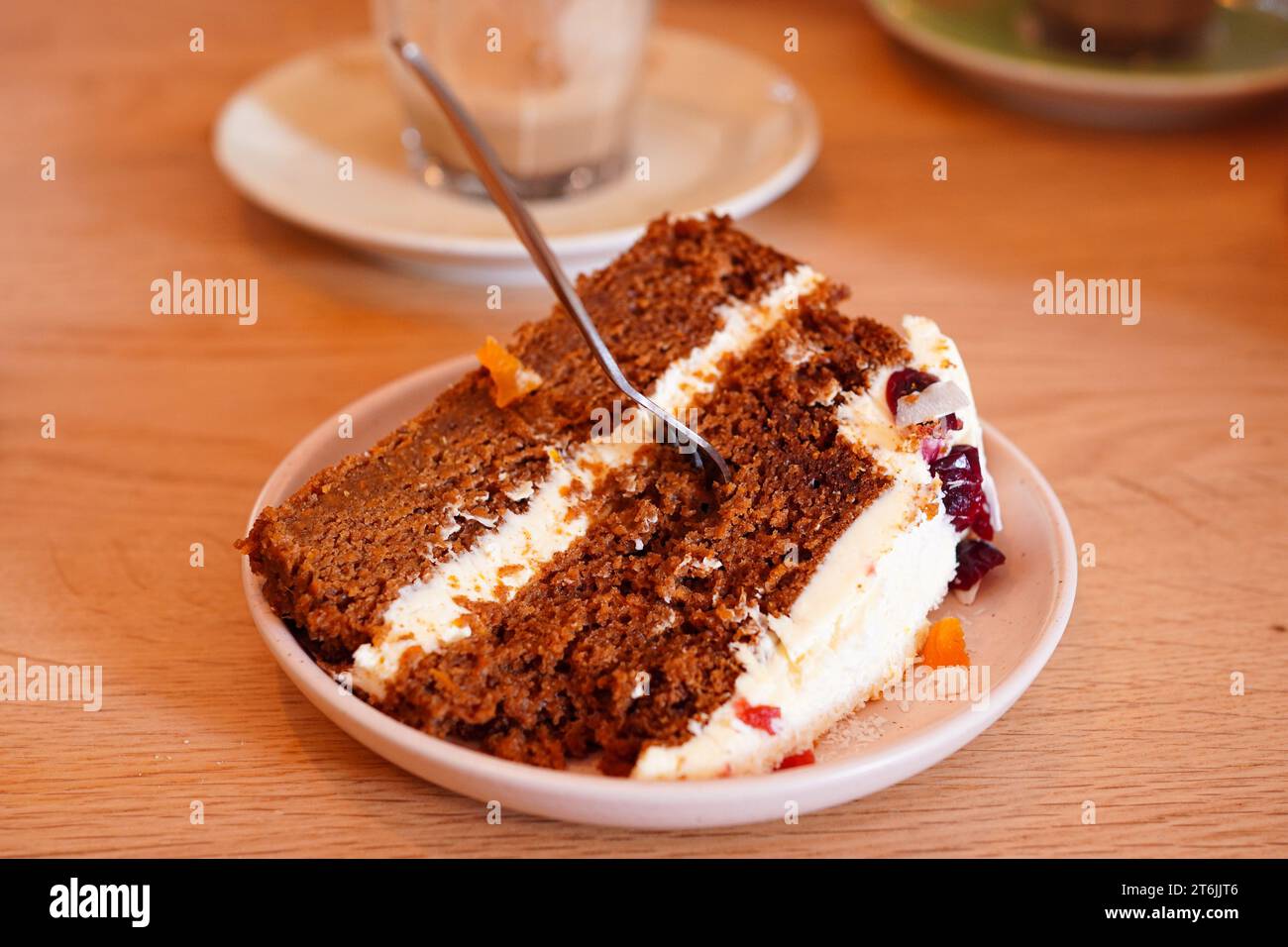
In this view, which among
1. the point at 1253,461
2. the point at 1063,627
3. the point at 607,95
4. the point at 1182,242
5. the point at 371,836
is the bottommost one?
the point at 371,836

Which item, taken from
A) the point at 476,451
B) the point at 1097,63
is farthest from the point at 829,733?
the point at 1097,63

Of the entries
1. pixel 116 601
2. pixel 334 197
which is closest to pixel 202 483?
pixel 116 601

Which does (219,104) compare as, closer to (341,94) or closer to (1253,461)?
(341,94)

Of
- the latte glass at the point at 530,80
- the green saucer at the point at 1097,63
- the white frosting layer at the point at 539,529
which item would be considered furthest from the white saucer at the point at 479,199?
the white frosting layer at the point at 539,529

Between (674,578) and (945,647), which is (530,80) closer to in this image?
(674,578)

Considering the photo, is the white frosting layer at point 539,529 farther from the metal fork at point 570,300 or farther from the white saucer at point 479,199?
the white saucer at point 479,199

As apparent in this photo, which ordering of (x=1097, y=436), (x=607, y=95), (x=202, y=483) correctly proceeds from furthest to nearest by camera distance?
(x=607, y=95) → (x=1097, y=436) → (x=202, y=483)
